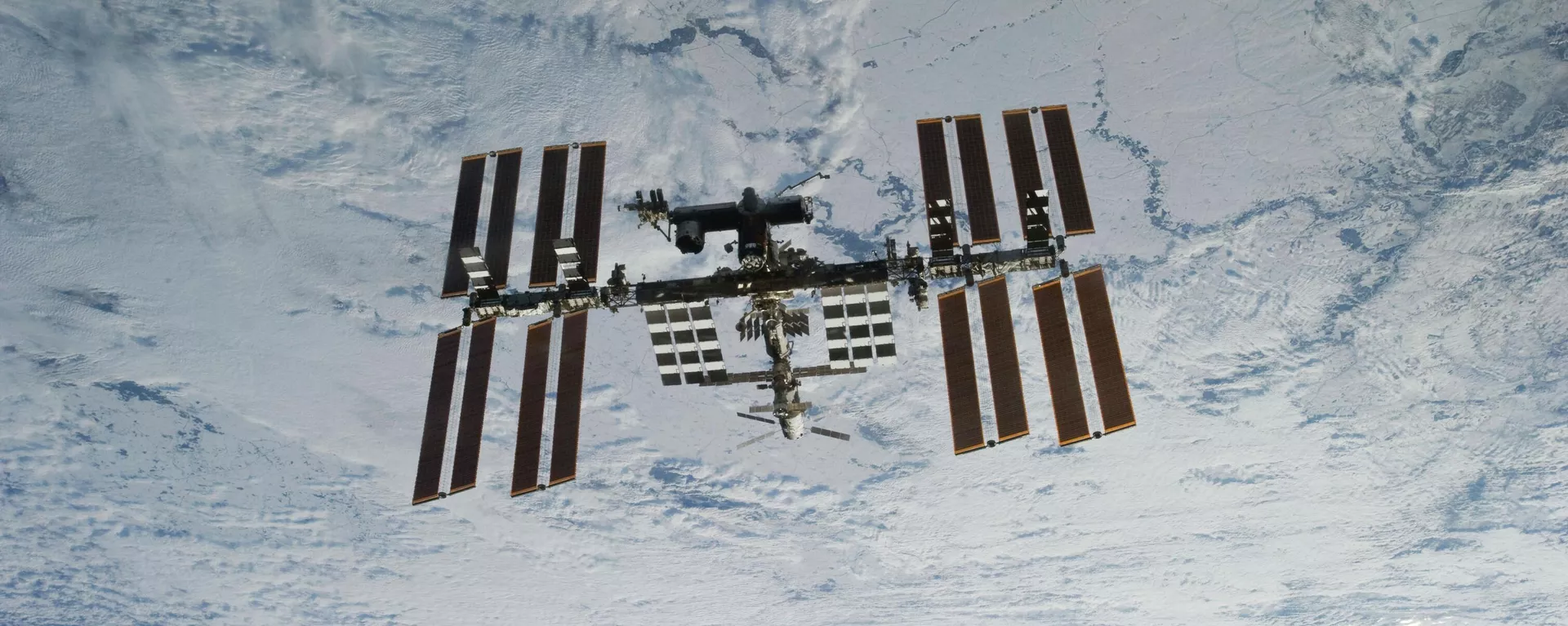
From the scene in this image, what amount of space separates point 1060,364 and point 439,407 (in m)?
9.89

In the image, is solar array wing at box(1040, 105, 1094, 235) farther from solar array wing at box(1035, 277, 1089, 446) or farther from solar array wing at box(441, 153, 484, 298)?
solar array wing at box(441, 153, 484, 298)

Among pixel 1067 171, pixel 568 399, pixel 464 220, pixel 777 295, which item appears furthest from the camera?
pixel 568 399

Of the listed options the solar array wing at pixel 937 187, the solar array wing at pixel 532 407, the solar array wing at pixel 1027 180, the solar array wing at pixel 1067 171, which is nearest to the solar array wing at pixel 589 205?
the solar array wing at pixel 532 407

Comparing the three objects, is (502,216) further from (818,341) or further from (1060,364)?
(818,341)

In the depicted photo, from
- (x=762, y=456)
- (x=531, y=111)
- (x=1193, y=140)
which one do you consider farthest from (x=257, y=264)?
(x=1193, y=140)

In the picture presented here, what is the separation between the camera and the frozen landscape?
774 inches

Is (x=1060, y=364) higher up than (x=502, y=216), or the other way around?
(x=502, y=216)

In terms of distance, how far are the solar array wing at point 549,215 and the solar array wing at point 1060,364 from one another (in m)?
7.47

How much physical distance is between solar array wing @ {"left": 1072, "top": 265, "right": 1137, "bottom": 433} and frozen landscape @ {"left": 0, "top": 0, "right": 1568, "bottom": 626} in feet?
25.5

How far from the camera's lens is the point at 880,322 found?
1313 centimetres

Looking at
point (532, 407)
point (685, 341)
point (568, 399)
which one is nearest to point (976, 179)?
point (685, 341)

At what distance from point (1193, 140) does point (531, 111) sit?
609 inches

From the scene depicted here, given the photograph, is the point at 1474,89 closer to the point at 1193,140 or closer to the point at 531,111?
the point at 1193,140

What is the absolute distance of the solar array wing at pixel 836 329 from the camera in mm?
12711
